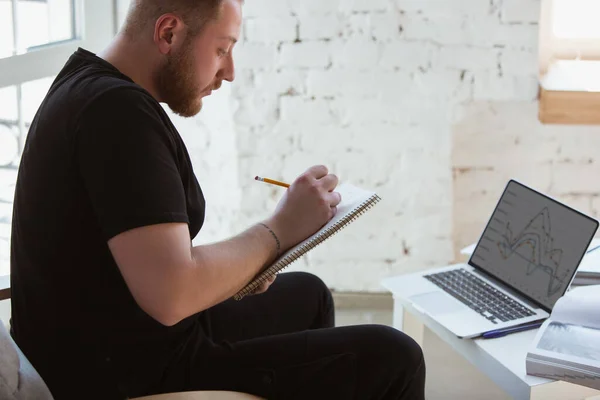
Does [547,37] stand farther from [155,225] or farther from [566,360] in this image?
[155,225]

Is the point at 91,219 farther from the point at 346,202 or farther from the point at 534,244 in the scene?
the point at 534,244

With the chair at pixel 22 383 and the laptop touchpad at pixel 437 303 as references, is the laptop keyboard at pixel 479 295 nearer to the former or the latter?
the laptop touchpad at pixel 437 303

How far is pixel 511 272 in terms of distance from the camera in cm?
165

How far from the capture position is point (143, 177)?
985 millimetres

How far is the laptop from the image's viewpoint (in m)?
1.51

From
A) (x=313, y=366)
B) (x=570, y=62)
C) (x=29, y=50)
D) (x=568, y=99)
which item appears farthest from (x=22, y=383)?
(x=570, y=62)

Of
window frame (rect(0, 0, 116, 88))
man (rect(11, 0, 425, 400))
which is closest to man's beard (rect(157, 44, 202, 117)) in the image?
man (rect(11, 0, 425, 400))

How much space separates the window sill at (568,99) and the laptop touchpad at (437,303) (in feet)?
3.08

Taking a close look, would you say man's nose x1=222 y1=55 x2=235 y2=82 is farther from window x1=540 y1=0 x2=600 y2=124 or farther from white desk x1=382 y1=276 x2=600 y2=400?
window x1=540 y1=0 x2=600 y2=124

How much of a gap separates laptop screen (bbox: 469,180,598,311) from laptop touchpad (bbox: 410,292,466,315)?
140 mm

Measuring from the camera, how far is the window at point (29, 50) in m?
2.13

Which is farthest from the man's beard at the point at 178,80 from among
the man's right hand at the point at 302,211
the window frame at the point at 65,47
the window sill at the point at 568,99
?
the window sill at the point at 568,99

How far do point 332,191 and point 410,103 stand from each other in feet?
3.51

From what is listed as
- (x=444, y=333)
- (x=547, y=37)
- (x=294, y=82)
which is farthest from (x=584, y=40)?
(x=444, y=333)
